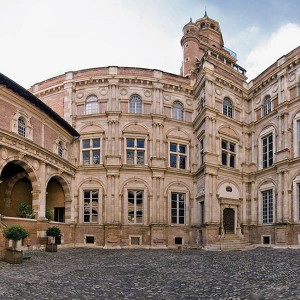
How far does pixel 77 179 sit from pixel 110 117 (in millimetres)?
6173

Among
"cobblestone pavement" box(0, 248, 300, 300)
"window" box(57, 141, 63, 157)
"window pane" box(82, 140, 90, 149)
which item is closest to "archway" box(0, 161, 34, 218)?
"window" box(57, 141, 63, 157)

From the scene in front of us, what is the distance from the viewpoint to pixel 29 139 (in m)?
22.7

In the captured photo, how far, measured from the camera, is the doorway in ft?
91.8

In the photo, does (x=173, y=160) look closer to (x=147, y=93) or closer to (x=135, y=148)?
(x=135, y=148)

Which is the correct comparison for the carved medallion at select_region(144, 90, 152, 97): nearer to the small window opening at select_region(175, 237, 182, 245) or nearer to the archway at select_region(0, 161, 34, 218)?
the archway at select_region(0, 161, 34, 218)

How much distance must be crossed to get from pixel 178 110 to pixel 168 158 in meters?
4.86

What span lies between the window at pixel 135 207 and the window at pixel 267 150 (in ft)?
35.9

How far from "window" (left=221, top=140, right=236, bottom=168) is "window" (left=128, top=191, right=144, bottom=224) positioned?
780 centimetres

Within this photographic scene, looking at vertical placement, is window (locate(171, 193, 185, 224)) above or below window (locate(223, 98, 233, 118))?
below

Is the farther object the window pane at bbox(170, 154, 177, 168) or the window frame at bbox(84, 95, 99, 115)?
the window frame at bbox(84, 95, 99, 115)

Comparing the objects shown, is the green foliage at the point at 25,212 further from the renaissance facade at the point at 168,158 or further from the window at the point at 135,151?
the window at the point at 135,151

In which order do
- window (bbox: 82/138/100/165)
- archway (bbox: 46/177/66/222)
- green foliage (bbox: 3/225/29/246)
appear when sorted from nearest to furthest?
green foliage (bbox: 3/225/29/246) → archway (bbox: 46/177/66/222) → window (bbox: 82/138/100/165)

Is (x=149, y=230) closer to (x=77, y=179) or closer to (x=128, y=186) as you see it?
(x=128, y=186)

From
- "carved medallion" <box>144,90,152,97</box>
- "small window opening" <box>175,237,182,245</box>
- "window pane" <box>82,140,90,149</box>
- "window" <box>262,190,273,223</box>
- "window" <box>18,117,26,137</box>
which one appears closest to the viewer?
"window" <box>18,117,26,137</box>
